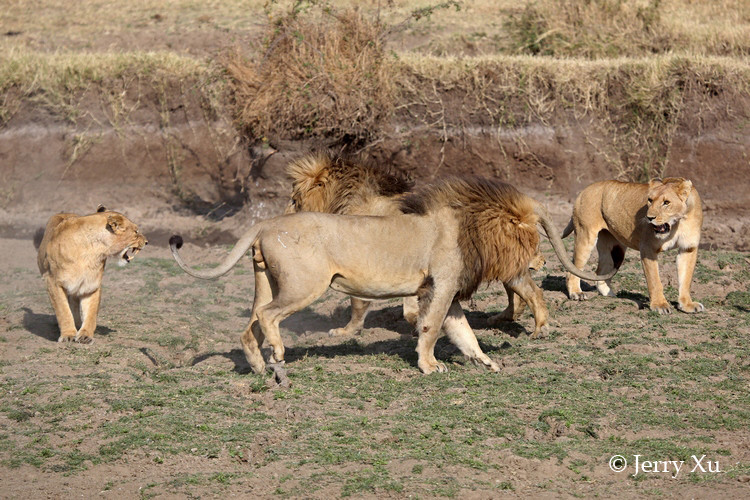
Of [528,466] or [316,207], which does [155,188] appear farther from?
[528,466]

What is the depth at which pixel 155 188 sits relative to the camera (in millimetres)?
14672

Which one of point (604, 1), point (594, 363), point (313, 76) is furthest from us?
point (604, 1)

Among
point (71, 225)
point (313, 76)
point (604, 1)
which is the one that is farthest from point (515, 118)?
point (71, 225)

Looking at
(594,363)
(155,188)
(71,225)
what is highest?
(71,225)

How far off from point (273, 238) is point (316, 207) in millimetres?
1521

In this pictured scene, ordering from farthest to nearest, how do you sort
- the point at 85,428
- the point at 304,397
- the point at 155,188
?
the point at 155,188
the point at 304,397
the point at 85,428

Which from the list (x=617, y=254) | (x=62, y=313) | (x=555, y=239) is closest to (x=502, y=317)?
(x=555, y=239)

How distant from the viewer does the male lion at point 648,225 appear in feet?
29.4

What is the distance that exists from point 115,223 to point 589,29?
408 inches

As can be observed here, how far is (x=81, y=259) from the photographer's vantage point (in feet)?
27.1

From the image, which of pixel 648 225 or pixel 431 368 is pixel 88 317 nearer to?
pixel 431 368
